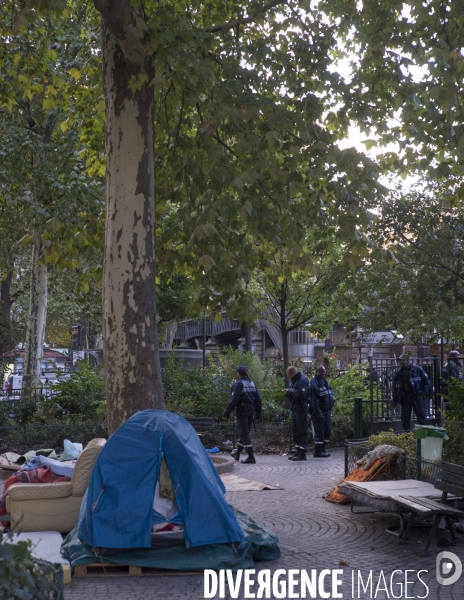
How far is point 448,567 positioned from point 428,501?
3.13ft

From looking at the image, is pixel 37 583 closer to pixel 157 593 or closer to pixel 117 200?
pixel 157 593

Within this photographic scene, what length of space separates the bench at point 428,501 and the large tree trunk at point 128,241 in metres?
2.72

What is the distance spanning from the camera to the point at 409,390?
53.1 feet

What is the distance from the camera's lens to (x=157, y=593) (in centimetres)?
630

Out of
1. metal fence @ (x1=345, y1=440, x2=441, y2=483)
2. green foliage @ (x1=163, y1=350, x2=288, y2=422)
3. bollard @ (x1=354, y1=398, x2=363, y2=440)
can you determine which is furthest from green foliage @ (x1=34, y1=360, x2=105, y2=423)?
metal fence @ (x1=345, y1=440, x2=441, y2=483)

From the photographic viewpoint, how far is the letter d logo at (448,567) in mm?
6676

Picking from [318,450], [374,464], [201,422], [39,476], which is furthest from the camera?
[201,422]

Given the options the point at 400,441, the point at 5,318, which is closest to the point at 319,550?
the point at 400,441

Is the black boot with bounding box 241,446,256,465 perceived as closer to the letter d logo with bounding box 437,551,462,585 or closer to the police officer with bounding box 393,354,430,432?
the police officer with bounding box 393,354,430,432

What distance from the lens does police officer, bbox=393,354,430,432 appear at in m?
Answer: 16.1

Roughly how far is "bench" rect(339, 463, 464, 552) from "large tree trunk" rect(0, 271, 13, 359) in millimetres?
18549

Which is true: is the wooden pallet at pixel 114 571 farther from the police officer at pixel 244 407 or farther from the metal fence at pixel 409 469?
the police officer at pixel 244 407

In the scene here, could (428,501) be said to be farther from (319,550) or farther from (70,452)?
(70,452)

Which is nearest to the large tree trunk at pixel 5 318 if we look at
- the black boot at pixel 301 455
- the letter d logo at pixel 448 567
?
the black boot at pixel 301 455
